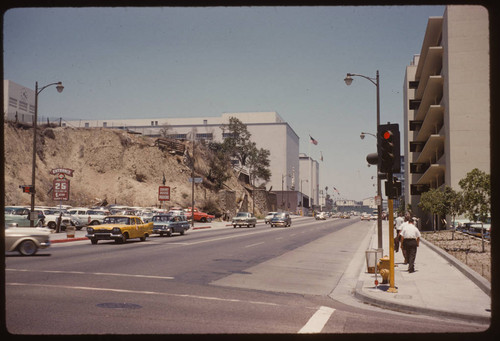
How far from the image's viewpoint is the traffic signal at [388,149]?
41.1 ft

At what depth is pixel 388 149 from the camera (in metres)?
12.5

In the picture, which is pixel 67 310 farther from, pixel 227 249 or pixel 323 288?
pixel 227 249

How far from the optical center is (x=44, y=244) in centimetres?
1661

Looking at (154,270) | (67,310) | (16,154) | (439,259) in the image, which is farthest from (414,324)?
(16,154)

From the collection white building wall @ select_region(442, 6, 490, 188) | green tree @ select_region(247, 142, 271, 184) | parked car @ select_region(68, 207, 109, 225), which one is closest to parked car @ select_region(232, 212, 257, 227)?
parked car @ select_region(68, 207, 109, 225)

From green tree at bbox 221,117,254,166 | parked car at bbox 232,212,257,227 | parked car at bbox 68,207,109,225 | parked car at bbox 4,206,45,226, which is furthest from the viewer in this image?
green tree at bbox 221,117,254,166

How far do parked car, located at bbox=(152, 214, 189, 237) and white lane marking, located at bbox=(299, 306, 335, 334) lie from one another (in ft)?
86.0

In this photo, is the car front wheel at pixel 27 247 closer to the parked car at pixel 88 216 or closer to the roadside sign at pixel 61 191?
the parked car at pixel 88 216

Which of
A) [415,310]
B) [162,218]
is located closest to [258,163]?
[162,218]

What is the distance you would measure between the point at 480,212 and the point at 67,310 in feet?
62.1

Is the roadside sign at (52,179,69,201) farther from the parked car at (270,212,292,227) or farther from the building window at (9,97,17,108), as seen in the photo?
the building window at (9,97,17,108)

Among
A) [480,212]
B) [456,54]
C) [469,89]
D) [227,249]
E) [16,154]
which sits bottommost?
[227,249]

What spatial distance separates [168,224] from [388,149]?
2596 centimetres

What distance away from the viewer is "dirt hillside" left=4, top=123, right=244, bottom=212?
269 ft
